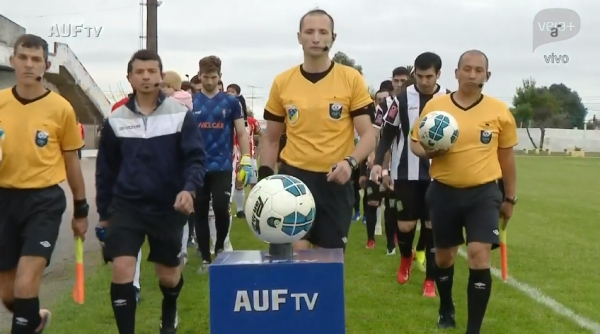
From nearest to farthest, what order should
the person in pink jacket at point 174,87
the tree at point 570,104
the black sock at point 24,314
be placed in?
1. the black sock at point 24,314
2. the person in pink jacket at point 174,87
3. the tree at point 570,104

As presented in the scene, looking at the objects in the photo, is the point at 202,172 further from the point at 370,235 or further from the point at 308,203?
the point at 370,235

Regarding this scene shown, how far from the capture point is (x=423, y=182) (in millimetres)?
7332

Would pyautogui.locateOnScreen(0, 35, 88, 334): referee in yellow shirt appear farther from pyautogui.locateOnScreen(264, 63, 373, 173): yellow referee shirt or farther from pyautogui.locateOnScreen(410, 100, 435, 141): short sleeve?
pyautogui.locateOnScreen(410, 100, 435, 141): short sleeve

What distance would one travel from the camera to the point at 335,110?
5.19 metres

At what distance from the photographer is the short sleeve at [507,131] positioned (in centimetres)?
564

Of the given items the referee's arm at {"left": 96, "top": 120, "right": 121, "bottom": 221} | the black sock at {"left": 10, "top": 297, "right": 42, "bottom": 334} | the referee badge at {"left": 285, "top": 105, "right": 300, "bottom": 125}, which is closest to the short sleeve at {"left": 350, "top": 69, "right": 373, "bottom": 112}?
the referee badge at {"left": 285, "top": 105, "right": 300, "bottom": 125}

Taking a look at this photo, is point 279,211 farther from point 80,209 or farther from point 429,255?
point 429,255

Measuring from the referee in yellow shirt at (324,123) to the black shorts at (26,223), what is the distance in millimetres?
1561

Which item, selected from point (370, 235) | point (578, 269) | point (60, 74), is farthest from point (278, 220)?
point (60, 74)

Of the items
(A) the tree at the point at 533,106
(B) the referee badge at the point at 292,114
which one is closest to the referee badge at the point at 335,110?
(B) the referee badge at the point at 292,114

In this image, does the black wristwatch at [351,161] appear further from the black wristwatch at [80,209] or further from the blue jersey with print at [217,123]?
the blue jersey with print at [217,123]

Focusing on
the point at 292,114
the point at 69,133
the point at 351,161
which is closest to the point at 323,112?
the point at 292,114

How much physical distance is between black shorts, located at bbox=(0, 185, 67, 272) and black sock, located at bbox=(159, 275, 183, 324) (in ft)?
3.42

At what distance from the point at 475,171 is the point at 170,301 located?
2.39 meters
